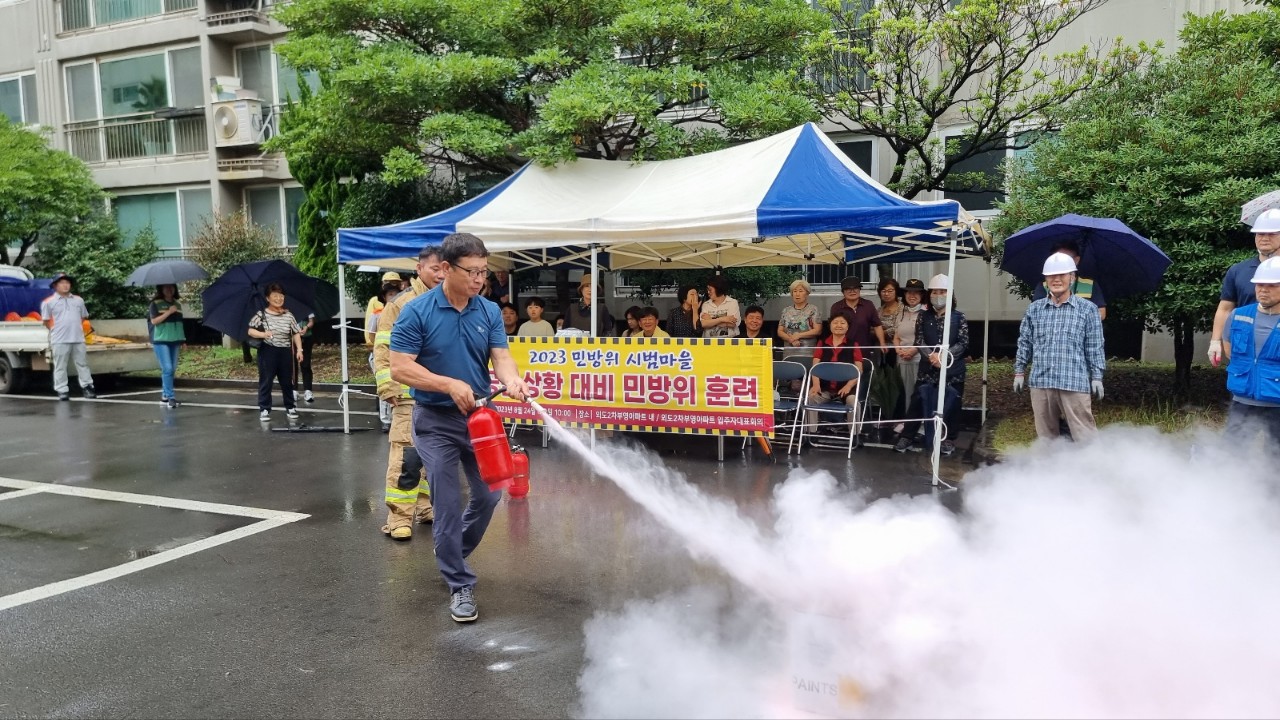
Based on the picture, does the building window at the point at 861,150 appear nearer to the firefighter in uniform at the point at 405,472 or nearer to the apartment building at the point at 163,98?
the firefighter in uniform at the point at 405,472

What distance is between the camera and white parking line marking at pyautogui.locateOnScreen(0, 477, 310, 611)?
5184 millimetres

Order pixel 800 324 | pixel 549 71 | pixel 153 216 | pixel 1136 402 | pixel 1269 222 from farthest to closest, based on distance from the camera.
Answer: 1. pixel 153 216
2. pixel 549 71
3. pixel 1136 402
4. pixel 800 324
5. pixel 1269 222

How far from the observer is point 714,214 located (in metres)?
8.21

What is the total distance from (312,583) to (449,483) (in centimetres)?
131

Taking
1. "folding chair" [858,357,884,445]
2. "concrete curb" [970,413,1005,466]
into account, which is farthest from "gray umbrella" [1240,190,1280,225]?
"folding chair" [858,357,884,445]

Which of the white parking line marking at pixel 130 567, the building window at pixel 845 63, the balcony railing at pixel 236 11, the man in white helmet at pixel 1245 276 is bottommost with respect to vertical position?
the white parking line marking at pixel 130 567

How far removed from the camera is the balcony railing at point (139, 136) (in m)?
22.5

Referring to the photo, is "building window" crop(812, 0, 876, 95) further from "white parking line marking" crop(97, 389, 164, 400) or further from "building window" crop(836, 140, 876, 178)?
"white parking line marking" crop(97, 389, 164, 400)

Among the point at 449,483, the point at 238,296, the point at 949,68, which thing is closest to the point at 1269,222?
the point at 449,483

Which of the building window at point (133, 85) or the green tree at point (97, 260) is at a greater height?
the building window at point (133, 85)

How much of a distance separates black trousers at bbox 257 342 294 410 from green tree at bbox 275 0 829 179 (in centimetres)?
288

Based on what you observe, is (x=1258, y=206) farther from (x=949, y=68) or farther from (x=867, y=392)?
(x=949, y=68)

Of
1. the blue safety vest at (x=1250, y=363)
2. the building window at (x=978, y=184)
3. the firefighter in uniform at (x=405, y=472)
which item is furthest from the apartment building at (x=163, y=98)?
the blue safety vest at (x=1250, y=363)

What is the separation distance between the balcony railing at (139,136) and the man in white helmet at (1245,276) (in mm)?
22889
